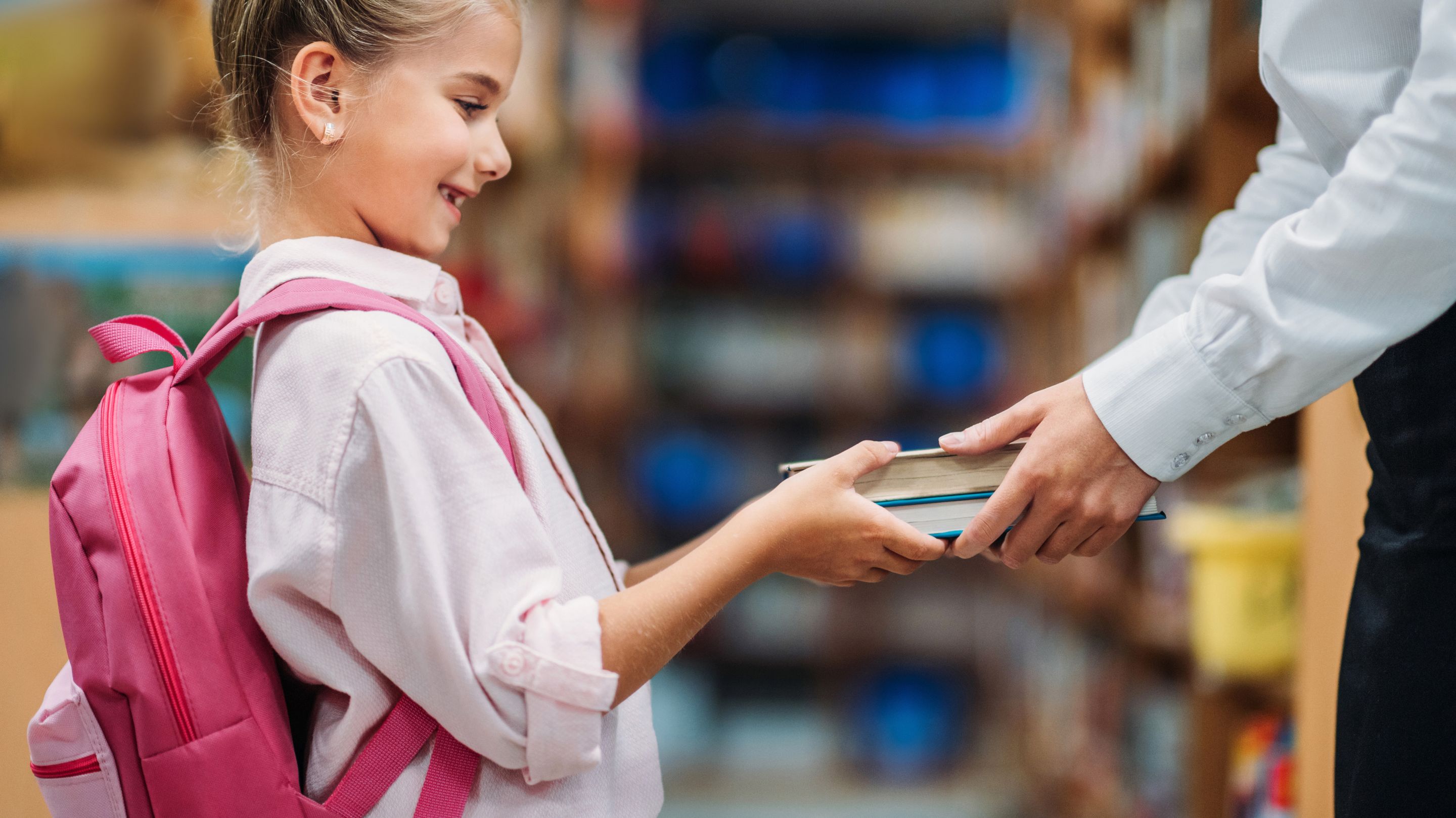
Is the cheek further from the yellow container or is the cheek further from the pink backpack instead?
the yellow container

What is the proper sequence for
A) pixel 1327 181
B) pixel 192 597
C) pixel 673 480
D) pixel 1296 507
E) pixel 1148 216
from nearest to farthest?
pixel 192 597, pixel 1327 181, pixel 1296 507, pixel 1148 216, pixel 673 480

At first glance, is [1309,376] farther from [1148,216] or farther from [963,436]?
[1148,216]

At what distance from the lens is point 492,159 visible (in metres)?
0.86

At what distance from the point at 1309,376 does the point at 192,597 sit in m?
0.85

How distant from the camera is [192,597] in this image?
0.72 m

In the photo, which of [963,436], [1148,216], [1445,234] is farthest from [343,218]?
[1148,216]

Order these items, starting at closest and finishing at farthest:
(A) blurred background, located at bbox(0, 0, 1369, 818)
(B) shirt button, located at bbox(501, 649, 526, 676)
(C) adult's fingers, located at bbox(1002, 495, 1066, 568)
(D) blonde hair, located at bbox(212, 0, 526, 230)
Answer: (B) shirt button, located at bbox(501, 649, 526, 676) < (D) blonde hair, located at bbox(212, 0, 526, 230) < (C) adult's fingers, located at bbox(1002, 495, 1066, 568) < (A) blurred background, located at bbox(0, 0, 1369, 818)

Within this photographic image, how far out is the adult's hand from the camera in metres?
0.89

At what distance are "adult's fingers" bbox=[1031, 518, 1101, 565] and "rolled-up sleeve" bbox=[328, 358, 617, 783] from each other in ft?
1.43

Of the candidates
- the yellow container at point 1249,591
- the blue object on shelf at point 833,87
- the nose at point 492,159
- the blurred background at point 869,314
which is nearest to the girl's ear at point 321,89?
the nose at point 492,159

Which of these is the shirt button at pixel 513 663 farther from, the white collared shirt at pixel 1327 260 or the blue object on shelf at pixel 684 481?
the blue object on shelf at pixel 684 481

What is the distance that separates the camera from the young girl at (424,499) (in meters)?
0.70

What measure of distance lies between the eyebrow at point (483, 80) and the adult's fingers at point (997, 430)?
48 cm

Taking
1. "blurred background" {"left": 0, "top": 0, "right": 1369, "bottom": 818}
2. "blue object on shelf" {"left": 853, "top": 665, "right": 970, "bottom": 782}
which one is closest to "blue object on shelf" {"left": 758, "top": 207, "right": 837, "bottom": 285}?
"blurred background" {"left": 0, "top": 0, "right": 1369, "bottom": 818}
